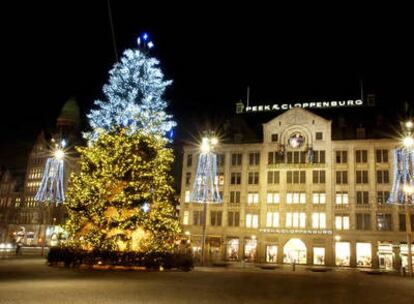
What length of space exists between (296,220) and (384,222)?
435 inches

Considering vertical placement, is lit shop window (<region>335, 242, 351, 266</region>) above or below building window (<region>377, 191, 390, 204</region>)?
below

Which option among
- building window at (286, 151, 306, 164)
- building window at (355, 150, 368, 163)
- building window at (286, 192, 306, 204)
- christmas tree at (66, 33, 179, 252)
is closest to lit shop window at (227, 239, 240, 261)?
building window at (286, 192, 306, 204)

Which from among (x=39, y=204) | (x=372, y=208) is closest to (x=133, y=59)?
(x=372, y=208)

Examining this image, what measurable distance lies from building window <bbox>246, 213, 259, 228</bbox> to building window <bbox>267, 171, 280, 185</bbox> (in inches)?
201

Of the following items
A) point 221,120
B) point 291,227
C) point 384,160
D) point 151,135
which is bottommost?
point 291,227

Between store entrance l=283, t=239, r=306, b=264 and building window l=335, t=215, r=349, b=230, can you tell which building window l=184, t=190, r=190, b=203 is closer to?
store entrance l=283, t=239, r=306, b=264

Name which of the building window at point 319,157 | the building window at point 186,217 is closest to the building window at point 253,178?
the building window at point 319,157

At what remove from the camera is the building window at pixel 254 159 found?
215 feet

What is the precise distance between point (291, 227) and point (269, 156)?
10548 mm

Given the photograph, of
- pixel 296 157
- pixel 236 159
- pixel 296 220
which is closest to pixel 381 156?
pixel 296 157

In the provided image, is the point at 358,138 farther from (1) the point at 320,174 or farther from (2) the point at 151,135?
(2) the point at 151,135

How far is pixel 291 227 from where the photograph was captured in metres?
60.9

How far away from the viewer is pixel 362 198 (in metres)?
59.1

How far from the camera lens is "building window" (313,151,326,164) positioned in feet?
203
